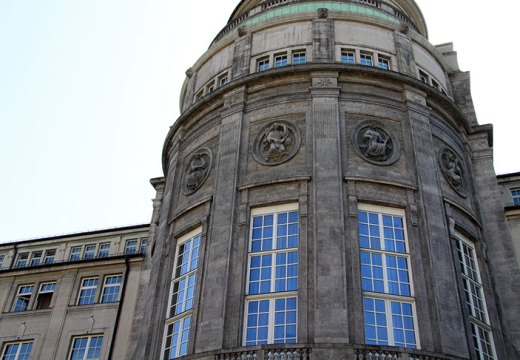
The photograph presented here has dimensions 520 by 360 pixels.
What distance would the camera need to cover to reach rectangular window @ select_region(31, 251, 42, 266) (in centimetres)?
4066

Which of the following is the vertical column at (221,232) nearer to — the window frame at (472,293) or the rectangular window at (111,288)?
the window frame at (472,293)

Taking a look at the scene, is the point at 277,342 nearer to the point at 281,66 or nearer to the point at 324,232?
the point at 324,232

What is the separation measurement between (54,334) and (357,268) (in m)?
21.4

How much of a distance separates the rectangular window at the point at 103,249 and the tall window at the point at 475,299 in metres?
24.7

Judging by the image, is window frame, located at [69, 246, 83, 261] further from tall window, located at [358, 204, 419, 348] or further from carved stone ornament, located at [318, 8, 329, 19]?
tall window, located at [358, 204, 419, 348]

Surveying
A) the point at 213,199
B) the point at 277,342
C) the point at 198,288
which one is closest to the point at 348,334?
the point at 277,342

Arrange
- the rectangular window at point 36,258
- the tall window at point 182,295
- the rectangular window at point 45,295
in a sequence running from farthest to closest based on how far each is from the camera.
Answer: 1. the rectangular window at point 36,258
2. the rectangular window at point 45,295
3. the tall window at point 182,295

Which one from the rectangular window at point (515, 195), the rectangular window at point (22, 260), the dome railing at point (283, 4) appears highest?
the dome railing at point (283, 4)

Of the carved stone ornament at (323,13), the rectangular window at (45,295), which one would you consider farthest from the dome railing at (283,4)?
the rectangular window at (45,295)

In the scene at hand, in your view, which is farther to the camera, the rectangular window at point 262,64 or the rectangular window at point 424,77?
the rectangular window at point 424,77

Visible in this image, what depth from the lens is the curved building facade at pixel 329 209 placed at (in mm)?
19844

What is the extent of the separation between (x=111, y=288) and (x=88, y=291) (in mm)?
1629

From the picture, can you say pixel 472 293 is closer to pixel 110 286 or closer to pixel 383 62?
pixel 383 62

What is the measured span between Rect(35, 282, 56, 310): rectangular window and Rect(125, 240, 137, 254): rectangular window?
17.1ft
